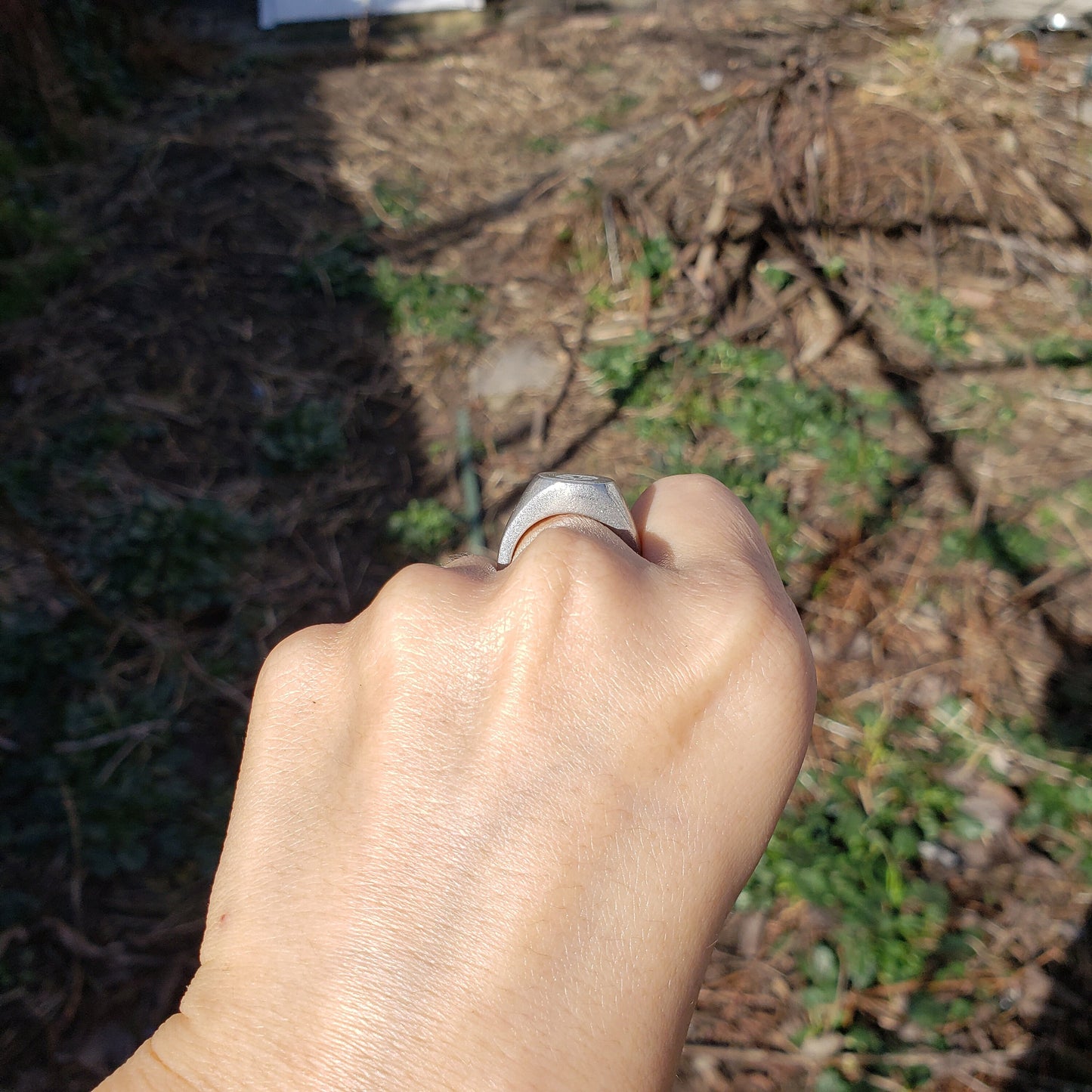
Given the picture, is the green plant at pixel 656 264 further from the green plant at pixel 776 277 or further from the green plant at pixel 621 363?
the green plant at pixel 776 277

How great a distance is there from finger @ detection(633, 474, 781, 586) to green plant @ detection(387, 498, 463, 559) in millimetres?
2824

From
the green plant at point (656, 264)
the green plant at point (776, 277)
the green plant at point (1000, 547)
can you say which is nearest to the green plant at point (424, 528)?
the green plant at point (656, 264)

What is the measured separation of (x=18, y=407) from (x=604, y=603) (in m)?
4.95

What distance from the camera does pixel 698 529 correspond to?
116cm

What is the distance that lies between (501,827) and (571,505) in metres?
0.55

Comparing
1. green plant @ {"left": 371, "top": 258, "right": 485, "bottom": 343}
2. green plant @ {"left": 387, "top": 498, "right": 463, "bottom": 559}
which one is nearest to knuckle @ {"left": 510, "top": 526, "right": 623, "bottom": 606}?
green plant @ {"left": 387, "top": 498, "right": 463, "bottom": 559}

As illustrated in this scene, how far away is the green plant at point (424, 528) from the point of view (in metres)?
4.06

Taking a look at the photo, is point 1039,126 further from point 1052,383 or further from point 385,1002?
point 385,1002

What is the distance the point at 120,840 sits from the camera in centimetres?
299

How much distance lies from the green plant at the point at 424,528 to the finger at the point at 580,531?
2.78m

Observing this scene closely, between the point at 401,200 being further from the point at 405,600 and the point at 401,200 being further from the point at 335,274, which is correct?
the point at 405,600

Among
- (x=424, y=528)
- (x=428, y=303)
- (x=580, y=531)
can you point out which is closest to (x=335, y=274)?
(x=428, y=303)

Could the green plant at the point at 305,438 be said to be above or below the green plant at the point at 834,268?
below

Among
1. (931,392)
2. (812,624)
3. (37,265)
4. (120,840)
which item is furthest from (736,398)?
(37,265)
